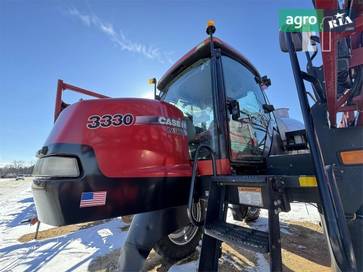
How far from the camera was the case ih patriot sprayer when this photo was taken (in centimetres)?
132

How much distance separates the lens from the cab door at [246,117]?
7.89ft

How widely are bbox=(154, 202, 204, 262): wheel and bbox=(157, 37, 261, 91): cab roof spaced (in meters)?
1.71

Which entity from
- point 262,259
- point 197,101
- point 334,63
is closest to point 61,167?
point 197,101

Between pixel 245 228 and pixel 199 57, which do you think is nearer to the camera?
pixel 245 228

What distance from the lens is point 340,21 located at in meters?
1.28

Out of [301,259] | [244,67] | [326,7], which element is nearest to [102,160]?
[326,7]

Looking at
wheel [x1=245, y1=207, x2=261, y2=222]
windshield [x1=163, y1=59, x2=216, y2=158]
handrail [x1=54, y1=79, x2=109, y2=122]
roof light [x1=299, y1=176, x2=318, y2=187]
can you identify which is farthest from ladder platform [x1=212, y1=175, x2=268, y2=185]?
wheel [x1=245, y1=207, x2=261, y2=222]

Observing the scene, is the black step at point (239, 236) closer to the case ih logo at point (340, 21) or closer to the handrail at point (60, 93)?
the case ih logo at point (340, 21)

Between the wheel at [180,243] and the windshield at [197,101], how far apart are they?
2.65 ft

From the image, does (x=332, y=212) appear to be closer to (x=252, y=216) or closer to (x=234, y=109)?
(x=234, y=109)

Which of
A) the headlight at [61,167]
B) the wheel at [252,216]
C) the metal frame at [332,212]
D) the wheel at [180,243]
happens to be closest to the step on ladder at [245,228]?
the metal frame at [332,212]

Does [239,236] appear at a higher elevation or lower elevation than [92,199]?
lower

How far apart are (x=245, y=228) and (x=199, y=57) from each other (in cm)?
A: 191

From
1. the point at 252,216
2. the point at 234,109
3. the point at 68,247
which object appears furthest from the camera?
the point at 252,216
